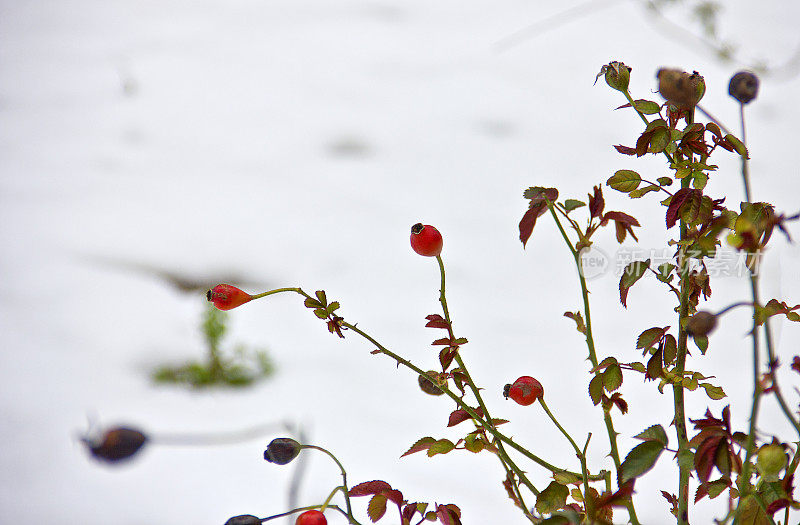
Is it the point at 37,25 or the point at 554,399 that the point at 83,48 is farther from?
the point at 554,399

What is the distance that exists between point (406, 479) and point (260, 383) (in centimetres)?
25

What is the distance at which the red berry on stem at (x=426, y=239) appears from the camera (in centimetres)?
32

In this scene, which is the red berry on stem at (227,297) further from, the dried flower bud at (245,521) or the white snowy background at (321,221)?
the white snowy background at (321,221)

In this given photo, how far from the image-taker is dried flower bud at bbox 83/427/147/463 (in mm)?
213

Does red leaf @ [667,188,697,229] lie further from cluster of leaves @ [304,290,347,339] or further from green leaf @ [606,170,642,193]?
cluster of leaves @ [304,290,347,339]

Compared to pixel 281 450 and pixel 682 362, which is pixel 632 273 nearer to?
pixel 682 362

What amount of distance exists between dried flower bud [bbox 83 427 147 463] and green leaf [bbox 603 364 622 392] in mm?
200

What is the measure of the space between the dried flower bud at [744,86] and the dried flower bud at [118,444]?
0.25 m

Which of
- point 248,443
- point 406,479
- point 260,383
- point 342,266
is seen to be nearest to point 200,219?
point 342,266

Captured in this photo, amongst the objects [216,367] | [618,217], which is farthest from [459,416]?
[216,367]

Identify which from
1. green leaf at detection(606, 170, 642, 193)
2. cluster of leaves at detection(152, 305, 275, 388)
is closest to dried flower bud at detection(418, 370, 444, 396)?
green leaf at detection(606, 170, 642, 193)

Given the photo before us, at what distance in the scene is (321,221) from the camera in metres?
1.23

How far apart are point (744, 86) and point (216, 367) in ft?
2.42

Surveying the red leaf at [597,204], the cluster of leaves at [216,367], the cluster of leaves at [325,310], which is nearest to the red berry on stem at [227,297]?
the cluster of leaves at [325,310]
